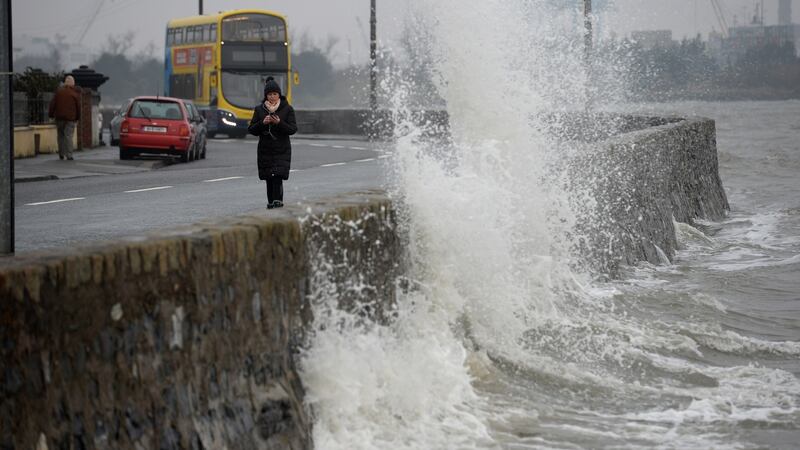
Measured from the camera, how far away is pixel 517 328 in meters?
10.3

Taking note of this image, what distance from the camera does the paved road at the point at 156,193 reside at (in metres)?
13.5

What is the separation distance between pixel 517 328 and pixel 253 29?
107ft

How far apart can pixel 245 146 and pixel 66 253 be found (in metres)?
34.3

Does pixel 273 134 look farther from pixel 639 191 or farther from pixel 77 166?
pixel 77 166

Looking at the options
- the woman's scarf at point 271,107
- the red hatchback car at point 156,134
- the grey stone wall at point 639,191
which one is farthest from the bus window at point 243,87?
the woman's scarf at point 271,107

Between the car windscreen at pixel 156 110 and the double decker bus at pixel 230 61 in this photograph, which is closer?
the car windscreen at pixel 156 110

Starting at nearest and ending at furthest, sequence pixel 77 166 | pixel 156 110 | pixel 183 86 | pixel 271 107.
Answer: pixel 271 107 → pixel 77 166 → pixel 156 110 → pixel 183 86

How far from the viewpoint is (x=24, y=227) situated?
13.7 meters

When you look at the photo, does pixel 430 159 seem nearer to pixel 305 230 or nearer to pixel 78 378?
pixel 305 230

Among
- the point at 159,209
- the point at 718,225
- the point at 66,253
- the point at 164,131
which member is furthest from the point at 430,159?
the point at 164,131

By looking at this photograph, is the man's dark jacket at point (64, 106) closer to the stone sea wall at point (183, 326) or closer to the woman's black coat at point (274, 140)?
the woman's black coat at point (274, 140)

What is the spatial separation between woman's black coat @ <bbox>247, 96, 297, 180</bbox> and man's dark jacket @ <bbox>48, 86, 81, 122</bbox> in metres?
16.1

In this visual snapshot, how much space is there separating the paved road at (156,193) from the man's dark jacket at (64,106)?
1.01 m

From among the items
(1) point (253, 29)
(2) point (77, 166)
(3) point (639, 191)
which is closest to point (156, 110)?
(2) point (77, 166)
